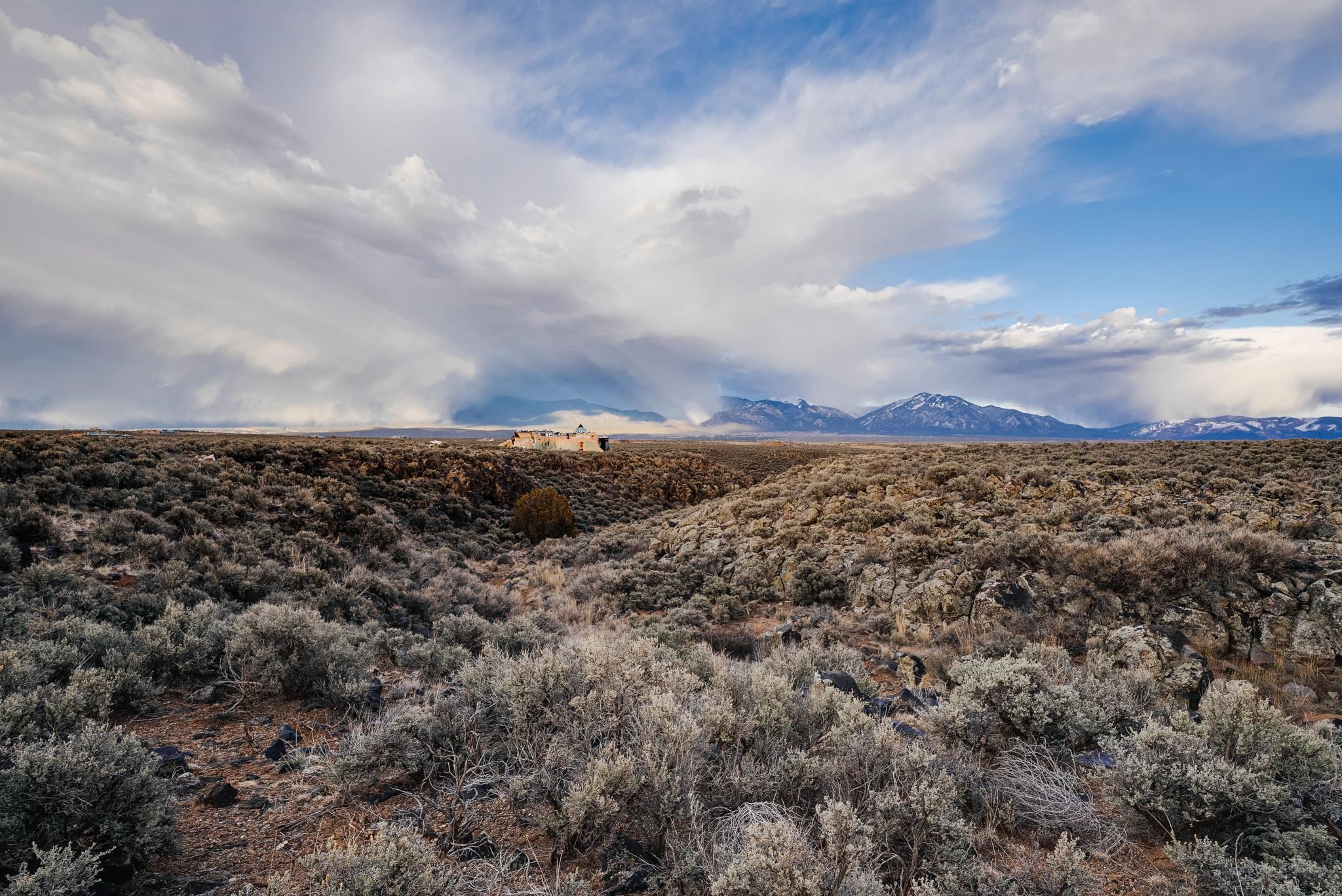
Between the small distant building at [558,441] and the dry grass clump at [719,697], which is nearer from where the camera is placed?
the dry grass clump at [719,697]

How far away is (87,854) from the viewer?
7.75 feet

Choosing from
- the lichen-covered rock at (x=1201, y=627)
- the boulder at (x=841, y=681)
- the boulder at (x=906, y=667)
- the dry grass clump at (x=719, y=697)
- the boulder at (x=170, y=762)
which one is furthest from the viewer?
the boulder at (x=906, y=667)

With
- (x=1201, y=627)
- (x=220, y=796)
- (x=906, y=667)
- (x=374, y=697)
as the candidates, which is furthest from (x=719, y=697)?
(x=1201, y=627)

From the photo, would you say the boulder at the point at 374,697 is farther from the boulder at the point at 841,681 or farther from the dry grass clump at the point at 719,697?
the boulder at the point at 841,681

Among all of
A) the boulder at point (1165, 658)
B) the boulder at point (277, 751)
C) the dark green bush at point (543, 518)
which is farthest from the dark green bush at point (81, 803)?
the dark green bush at point (543, 518)

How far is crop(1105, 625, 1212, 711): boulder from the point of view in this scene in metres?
5.85

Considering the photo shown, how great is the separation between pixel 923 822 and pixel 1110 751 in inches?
73.7

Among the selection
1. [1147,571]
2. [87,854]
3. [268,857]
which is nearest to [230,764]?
[268,857]

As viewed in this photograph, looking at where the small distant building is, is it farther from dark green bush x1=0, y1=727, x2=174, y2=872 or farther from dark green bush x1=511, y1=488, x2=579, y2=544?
dark green bush x1=0, y1=727, x2=174, y2=872

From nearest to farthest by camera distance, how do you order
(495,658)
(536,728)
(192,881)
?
1. (192,881)
2. (536,728)
3. (495,658)

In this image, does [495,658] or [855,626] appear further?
[855,626]

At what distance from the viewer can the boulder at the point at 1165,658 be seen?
5.85 metres

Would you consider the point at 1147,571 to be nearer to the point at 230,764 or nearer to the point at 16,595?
the point at 230,764

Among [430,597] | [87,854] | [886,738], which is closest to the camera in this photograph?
[87,854]
